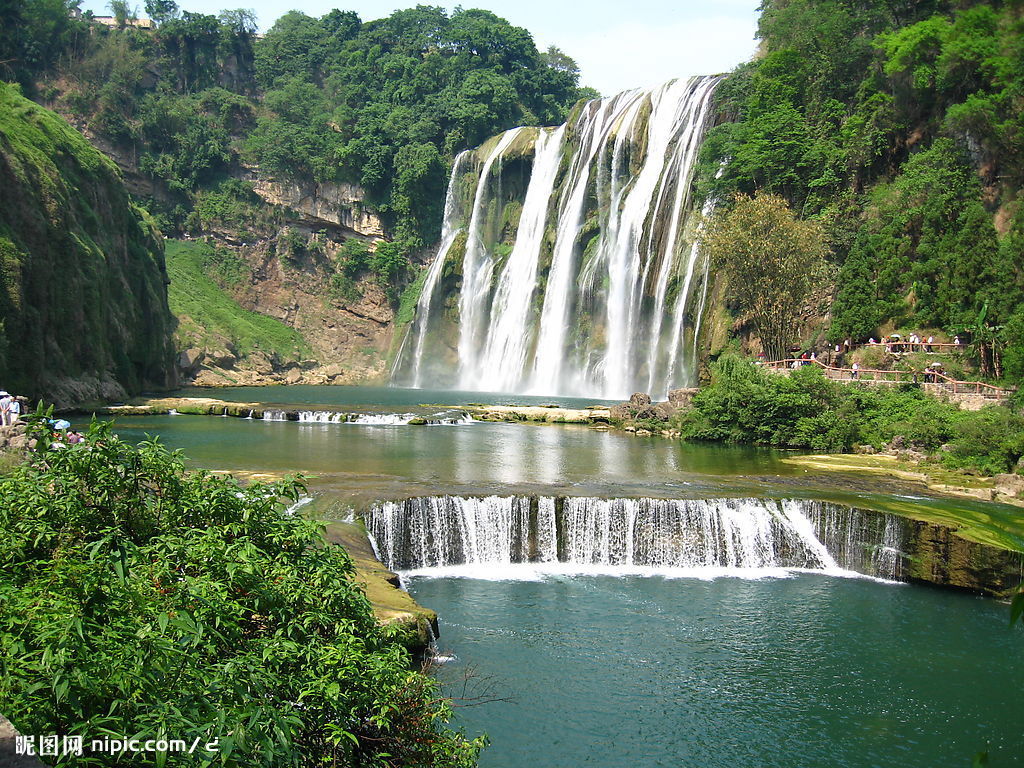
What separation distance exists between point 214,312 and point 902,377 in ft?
163

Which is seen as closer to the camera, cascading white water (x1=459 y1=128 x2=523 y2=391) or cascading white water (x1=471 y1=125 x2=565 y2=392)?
cascading white water (x1=471 y1=125 x2=565 y2=392)

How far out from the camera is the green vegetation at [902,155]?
97.2 ft

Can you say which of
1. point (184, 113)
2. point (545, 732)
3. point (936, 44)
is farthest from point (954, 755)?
point (184, 113)

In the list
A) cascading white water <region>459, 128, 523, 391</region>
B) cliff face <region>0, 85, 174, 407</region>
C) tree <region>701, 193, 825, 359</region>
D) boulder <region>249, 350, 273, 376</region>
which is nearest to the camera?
cliff face <region>0, 85, 174, 407</region>

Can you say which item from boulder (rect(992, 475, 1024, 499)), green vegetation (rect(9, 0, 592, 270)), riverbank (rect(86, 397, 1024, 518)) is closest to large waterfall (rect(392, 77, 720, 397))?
green vegetation (rect(9, 0, 592, 270))

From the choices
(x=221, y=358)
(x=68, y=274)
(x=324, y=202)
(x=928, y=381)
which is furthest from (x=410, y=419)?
(x=324, y=202)

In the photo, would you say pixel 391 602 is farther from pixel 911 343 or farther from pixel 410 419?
pixel 911 343

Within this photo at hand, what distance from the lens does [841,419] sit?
27.5 meters

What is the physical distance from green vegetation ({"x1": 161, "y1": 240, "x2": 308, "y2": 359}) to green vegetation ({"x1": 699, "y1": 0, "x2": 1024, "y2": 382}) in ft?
116

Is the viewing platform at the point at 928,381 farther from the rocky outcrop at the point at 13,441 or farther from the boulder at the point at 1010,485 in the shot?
the rocky outcrop at the point at 13,441

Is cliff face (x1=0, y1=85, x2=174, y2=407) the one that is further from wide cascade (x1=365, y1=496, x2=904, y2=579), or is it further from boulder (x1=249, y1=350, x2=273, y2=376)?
wide cascade (x1=365, y1=496, x2=904, y2=579)

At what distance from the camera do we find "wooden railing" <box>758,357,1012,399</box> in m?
25.3

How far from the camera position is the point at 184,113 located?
7231 cm

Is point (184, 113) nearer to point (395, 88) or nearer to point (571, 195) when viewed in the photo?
point (395, 88)
